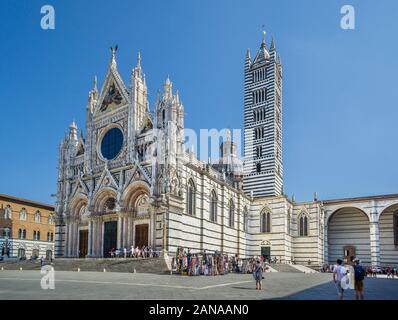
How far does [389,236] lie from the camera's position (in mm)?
48031

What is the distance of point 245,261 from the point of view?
1264 inches

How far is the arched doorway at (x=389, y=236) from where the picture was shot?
4716 centimetres

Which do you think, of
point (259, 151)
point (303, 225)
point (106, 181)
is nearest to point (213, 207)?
point (106, 181)

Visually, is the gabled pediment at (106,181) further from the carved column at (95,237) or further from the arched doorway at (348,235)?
the arched doorway at (348,235)

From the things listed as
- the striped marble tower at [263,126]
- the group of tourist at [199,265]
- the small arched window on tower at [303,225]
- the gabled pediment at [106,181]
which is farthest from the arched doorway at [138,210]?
the small arched window on tower at [303,225]

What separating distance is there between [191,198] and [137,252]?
23.5 ft

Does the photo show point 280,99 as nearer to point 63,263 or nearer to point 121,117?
point 121,117

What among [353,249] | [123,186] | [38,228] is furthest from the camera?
[38,228]

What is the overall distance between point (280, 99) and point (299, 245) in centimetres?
2031

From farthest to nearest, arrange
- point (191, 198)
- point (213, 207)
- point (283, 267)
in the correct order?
point (283, 267) < point (213, 207) < point (191, 198)

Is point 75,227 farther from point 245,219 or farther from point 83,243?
point 245,219

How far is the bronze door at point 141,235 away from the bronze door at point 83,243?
6737 millimetres

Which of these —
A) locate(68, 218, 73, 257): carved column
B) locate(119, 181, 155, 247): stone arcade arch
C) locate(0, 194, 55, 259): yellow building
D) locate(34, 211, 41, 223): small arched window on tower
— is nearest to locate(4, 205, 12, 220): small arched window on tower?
locate(0, 194, 55, 259): yellow building
